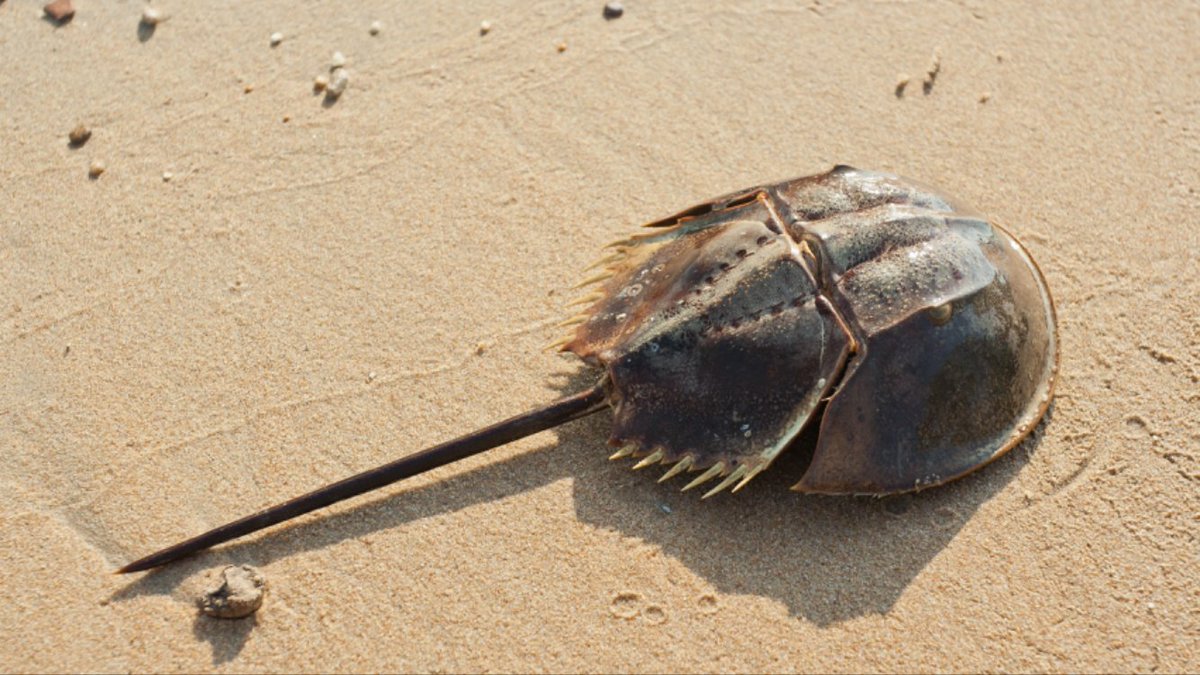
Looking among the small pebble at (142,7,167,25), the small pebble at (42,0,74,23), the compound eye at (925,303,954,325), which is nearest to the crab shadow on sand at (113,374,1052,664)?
the compound eye at (925,303,954,325)

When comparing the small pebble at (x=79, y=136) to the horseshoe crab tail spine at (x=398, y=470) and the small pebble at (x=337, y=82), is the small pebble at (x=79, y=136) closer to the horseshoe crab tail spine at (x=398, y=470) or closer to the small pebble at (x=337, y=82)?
the small pebble at (x=337, y=82)

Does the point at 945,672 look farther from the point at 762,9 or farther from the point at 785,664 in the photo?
the point at 762,9

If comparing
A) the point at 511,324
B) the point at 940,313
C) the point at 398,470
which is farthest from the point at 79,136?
the point at 940,313

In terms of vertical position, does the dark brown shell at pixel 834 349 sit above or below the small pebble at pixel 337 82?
above

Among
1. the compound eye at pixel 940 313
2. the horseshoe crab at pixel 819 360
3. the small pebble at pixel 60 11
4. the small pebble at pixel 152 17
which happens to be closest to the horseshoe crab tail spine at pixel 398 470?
the horseshoe crab at pixel 819 360

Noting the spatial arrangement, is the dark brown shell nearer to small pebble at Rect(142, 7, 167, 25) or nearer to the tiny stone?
the tiny stone

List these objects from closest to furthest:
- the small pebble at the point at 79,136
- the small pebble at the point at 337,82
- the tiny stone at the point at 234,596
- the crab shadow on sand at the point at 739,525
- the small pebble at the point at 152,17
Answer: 1. the tiny stone at the point at 234,596
2. the crab shadow on sand at the point at 739,525
3. the small pebble at the point at 79,136
4. the small pebble at the point at 337,82
5. the small pebble at the point at 152,17

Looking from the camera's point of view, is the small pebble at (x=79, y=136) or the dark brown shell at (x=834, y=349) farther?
the small pebble at (x=79, y=136)

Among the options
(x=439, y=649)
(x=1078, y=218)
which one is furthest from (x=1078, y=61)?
(x=439, y=649)
